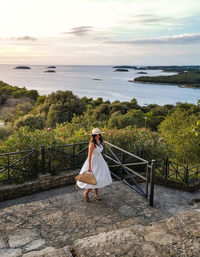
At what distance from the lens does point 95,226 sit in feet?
14.5

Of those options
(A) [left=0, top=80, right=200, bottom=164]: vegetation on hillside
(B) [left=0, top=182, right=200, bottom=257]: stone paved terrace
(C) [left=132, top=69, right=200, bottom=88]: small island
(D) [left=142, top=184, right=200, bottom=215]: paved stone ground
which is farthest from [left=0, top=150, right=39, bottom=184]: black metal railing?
(C) [left=132, top=69, right=200, bottom=88]: small island

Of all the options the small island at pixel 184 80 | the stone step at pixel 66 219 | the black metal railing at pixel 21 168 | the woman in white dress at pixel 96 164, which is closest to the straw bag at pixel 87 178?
the woman in white dress at pixel 96 164

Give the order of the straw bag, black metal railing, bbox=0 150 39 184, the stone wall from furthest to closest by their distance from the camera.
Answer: black metal railing, bbox=0 150 39 184 < the stone wall < the straw bag

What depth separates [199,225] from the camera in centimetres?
359

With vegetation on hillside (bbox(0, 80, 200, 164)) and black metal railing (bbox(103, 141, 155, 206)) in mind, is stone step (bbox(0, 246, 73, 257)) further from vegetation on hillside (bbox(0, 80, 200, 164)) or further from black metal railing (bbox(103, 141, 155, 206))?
vegetation on hillside (bbox(0, 80, 200, 164))

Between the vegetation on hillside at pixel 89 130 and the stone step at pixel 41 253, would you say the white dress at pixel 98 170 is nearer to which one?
the stone step at pixel 41 253

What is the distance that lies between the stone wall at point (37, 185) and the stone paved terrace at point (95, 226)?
0.57 feet

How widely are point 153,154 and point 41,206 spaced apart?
14.2 feet

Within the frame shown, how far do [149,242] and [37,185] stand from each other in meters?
4.00

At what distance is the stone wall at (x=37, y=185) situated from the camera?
6109 mm

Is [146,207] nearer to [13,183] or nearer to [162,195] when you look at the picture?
[162,195]

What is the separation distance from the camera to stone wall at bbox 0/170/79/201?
6109 mm

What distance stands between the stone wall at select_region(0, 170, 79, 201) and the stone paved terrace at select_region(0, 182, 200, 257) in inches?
6.8

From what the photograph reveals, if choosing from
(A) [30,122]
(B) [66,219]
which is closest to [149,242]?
(B) [66,219]
